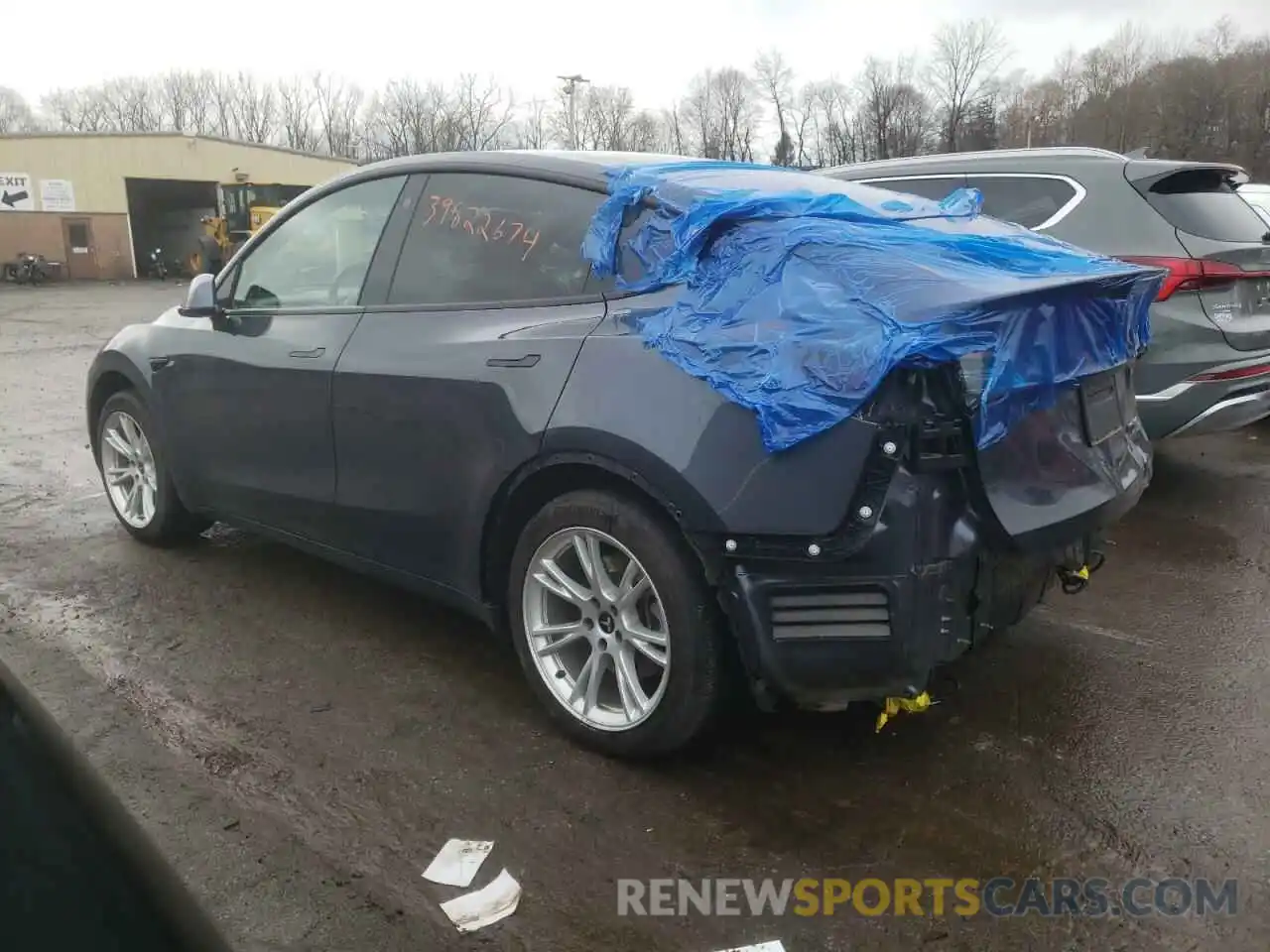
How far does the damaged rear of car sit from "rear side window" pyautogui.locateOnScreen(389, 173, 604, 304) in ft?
0.91

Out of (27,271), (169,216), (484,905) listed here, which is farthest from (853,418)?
(169,216)

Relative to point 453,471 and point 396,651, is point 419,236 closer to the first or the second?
point 453,471

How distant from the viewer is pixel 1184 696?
344 centimetres

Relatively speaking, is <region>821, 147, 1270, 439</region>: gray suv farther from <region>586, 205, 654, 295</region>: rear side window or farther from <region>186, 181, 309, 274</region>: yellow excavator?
<region>186, 181, 309, 274</region>: yellow excavator

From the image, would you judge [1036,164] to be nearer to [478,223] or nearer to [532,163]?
[532,163]

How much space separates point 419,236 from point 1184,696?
304 centimetres

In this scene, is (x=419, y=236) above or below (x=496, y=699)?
above

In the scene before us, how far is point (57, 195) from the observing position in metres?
37.1

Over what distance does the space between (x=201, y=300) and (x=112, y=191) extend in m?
39.3

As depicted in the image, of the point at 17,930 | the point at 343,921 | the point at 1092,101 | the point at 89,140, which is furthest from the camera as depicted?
the point at 1092,101

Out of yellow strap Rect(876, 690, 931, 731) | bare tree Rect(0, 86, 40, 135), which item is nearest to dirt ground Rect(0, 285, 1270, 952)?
yellow strap Rect(876, 690, 931, 731)

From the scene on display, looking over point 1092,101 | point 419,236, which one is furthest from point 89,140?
point 1092,101

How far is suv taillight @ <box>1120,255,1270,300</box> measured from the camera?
495 centimetres

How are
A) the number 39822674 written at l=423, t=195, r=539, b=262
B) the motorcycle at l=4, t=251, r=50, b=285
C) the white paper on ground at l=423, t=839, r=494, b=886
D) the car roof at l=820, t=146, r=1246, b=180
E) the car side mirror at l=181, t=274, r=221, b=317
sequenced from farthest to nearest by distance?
the motorcycle at l=4, t=251, r=50, b=285 → the car roof at l=820, t=146, r=1246, b=180 → the car side mirror at l=181, t=274, r=221, b=317 → the number 39822674 written at l=423, t=195, r=539, b=262 → the white paper on ground at l=423, t=839, r=494, b=886
